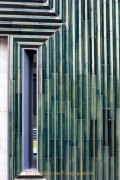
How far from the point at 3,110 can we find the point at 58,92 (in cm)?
138

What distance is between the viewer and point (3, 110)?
8.26m

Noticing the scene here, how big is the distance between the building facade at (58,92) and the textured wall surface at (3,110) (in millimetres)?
24

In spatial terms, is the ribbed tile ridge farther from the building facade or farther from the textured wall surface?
the textured wall surface

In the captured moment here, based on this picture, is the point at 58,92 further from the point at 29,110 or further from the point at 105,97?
the point at 105,97

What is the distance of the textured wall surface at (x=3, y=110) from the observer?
8211mm

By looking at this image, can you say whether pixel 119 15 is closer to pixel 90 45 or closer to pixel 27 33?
pixel 90 45

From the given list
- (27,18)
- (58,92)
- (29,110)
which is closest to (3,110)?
(29,110)

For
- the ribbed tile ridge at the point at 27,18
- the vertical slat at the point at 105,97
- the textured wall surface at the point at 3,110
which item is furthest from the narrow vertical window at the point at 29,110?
the vertical slat at the point at 105,97

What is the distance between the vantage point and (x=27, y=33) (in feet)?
27.1

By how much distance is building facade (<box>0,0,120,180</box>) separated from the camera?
819 cm

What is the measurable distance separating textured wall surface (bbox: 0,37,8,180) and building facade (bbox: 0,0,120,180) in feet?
0.08

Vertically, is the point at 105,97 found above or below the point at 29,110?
above

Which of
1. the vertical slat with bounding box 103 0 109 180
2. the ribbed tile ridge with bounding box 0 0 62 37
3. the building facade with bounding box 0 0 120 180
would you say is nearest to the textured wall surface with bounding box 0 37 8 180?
the building facade with bounding box 0 0 120 180

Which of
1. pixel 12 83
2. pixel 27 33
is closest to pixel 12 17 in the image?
pixel 27 33
